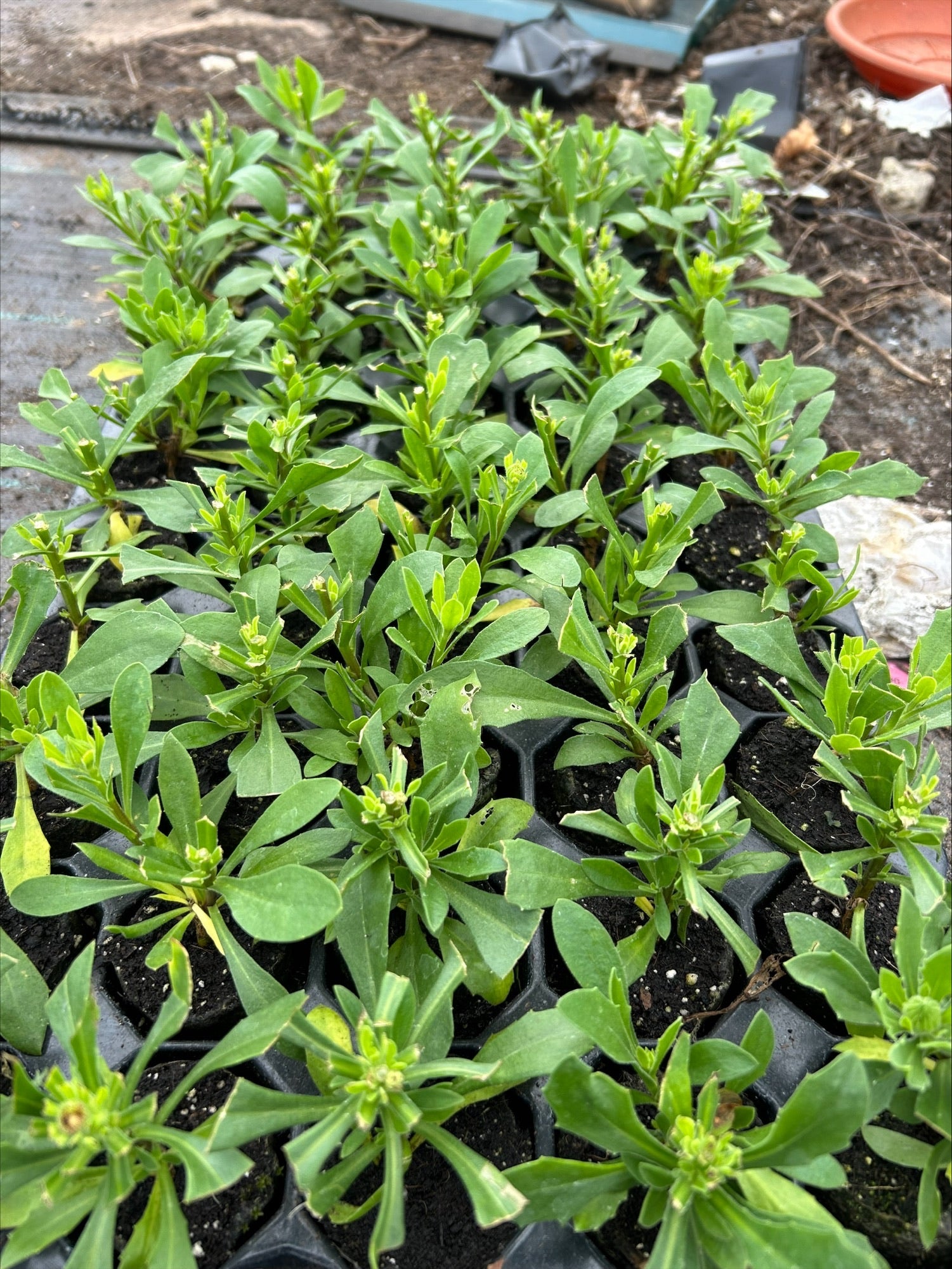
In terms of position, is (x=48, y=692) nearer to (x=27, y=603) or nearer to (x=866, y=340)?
(x=27, y=603)

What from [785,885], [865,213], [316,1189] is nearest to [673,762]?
[785,885]

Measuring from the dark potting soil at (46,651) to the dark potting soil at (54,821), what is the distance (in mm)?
148

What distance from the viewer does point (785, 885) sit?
113 centimetres

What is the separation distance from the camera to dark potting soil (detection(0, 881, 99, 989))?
105cm

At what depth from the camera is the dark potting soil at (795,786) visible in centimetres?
117

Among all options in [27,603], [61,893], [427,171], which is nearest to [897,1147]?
[61,893]

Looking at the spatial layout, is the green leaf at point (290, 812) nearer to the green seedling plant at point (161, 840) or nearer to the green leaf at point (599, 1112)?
the green seedling plant at point (161, 840)

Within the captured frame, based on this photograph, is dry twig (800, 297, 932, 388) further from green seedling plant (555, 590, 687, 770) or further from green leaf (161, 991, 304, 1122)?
green leaf (161, 991, 304, 1122)

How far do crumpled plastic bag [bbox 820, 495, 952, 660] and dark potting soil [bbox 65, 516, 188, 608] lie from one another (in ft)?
4.42

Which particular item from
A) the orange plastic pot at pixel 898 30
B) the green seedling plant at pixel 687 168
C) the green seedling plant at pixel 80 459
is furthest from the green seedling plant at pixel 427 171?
the orange plastic pot at pixel 898 30

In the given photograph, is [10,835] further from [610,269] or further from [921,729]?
[610,269]

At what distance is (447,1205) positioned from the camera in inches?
35.9

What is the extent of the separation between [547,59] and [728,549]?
2631mm

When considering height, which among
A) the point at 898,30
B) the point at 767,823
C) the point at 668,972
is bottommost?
the point at 668,972
